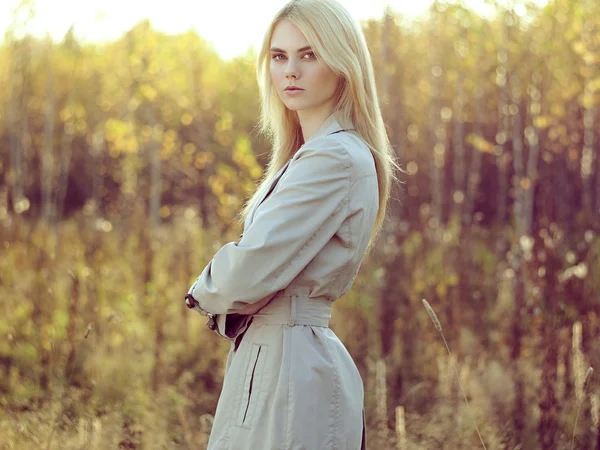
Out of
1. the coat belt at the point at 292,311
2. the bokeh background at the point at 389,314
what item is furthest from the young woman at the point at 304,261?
the bokeh background at the point at 389,314

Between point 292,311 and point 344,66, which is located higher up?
point 344,66

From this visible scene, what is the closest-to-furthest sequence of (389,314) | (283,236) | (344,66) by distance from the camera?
(283,236), (344,66), (389,314)

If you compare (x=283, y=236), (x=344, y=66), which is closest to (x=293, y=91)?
(x=344, y=66)

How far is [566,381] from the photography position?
397 centimetres

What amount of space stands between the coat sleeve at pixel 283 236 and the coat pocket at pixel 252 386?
0.43 ft

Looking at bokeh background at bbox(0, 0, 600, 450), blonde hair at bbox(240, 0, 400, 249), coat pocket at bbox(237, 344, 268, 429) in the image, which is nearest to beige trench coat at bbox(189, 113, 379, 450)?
coat pocket at bbox(237, 344, 268, 429)

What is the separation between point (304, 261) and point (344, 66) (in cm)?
56

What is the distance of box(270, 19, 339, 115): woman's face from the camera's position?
6.86 feet

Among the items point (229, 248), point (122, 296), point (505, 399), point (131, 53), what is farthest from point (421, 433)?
point (131, 53)

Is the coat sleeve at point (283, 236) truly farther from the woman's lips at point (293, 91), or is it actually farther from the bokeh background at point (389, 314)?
the bokeh background at point (389, 314)

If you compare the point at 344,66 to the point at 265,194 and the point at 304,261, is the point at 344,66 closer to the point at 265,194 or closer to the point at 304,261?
the point at 265,194

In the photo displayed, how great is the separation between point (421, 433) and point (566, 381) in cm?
95

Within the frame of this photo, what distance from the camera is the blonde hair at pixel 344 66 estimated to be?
2.05 metres

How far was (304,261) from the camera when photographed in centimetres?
190
